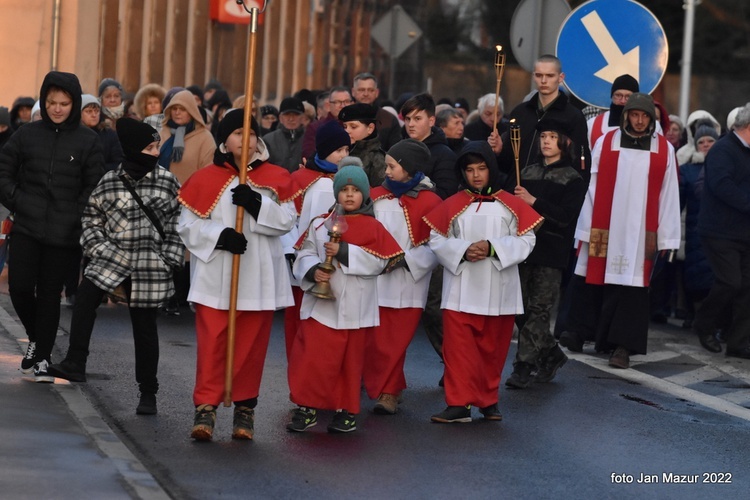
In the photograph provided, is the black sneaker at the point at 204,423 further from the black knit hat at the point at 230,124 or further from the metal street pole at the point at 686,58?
the metal street pole at the point at 686,58

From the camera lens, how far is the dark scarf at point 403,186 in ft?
36.1

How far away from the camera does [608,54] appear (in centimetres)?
1419

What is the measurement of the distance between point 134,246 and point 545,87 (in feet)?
12.0

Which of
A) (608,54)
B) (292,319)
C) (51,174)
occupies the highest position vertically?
(608,54)

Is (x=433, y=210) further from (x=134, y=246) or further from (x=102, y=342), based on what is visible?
(x=102, y=342)

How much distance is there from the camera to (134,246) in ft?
33.8

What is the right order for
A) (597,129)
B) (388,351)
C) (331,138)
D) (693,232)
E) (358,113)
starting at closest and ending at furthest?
(388,351)
(331,138)
(358,113)
(597,129)
(693,232)

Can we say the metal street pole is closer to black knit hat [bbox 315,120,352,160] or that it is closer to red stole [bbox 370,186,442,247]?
red stole [bbox 370,186,442,247]

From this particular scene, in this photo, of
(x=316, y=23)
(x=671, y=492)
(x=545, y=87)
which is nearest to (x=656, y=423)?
(x=671, y=492)

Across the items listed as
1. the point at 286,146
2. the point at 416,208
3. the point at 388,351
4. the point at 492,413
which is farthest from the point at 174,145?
the point at 492,413

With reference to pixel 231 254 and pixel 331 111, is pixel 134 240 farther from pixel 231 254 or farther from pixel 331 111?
pixel 331 111

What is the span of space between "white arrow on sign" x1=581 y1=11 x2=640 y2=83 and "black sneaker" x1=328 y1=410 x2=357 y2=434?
509 centimetres

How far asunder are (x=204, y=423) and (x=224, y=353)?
41 cm

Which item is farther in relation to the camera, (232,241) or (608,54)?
(608,54)
